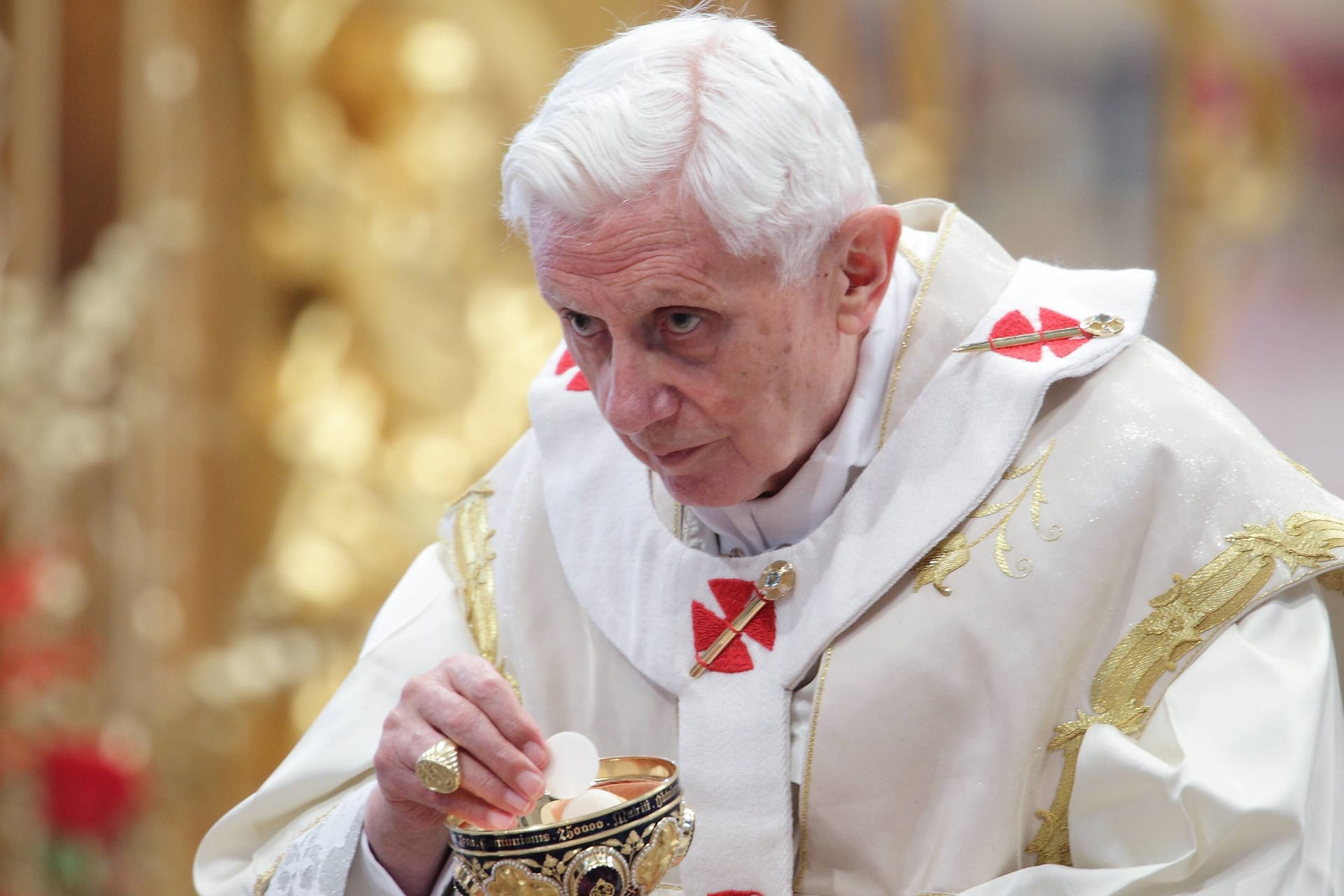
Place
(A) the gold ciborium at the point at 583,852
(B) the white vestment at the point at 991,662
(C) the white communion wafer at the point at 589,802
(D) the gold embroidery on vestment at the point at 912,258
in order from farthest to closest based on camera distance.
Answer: (D) the gold embroidery on vestment at the point at 912,258, (B) the white vestment at the point at 991,662, (C) the white communion wafer at the point at 589,802, (A) the gold ciborium at the point at 583,852

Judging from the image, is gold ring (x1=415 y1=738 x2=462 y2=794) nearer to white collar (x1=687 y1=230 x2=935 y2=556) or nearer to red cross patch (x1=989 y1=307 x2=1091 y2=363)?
white collar (x1=687 y1=230 x2=935 y2=556)

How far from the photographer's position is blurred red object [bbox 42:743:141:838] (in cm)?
274

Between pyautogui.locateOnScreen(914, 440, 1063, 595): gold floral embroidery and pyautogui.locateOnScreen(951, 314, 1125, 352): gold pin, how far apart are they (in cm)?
18

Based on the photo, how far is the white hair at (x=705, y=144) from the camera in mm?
2072

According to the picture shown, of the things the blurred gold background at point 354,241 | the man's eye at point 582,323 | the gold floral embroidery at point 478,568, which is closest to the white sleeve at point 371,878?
the gold floral embroidery at point 478,568

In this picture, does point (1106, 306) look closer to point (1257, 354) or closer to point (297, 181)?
point (1257, 354)

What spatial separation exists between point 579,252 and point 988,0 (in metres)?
2.72

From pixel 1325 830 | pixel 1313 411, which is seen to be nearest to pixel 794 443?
pixel 1325 830

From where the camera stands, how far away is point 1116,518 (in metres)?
2.16

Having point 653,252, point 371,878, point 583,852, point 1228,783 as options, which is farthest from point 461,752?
point 1228,783

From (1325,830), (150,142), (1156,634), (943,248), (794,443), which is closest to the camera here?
(1325,830)

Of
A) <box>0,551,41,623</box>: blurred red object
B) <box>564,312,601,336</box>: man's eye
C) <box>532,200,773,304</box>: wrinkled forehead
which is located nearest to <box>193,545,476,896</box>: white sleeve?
<box>564,312,601,336</box>: man's eye

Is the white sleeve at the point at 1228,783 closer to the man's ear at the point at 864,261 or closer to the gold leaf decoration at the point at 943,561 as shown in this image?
the gold leaf decoration at the point at 943,561

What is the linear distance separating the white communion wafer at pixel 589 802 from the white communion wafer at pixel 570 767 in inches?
0.5
